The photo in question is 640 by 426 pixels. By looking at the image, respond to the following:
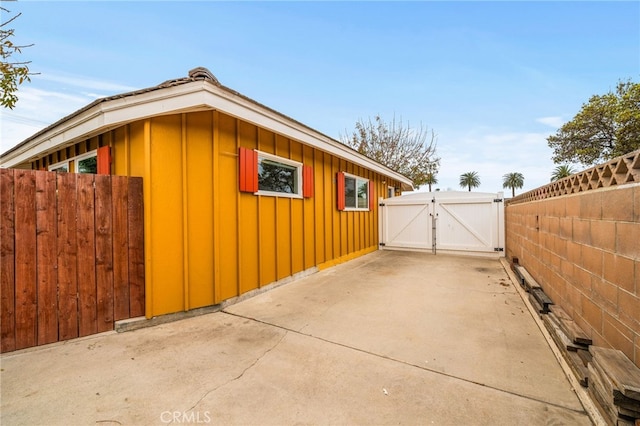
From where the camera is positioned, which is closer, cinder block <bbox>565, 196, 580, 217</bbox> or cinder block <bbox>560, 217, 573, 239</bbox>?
cinder block <bbox>565, 196, 580, 217</bbox>

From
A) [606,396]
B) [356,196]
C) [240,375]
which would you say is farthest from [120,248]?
[356,196]

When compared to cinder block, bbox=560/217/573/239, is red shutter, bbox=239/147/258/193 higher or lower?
higher

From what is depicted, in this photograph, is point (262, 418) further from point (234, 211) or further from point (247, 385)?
point (234, 211)

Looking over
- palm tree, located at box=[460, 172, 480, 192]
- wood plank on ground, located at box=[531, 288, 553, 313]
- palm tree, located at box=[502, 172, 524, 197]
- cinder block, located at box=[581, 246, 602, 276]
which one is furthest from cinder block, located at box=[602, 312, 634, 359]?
palm tree, located at box=[460, 172, 480, 192]

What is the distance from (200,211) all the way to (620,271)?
3.84m

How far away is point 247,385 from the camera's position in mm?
1844

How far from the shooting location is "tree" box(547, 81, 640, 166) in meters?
13.0

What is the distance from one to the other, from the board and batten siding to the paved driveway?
0.46 metres

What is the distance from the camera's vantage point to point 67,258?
100 inches

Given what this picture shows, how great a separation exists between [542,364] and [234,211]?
3.67m

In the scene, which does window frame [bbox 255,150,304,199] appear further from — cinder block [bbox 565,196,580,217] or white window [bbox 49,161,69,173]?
cinder block [bbox 565,196,580,217]

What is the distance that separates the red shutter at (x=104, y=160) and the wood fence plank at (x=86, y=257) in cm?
82

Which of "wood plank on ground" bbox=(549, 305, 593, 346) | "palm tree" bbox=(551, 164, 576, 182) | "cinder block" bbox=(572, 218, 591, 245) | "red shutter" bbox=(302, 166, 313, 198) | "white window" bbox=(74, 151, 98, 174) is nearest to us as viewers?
"wood plank on ground" bbox=(549, 305, 593, 346)

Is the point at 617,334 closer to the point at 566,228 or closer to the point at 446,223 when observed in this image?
the point at 566,228
